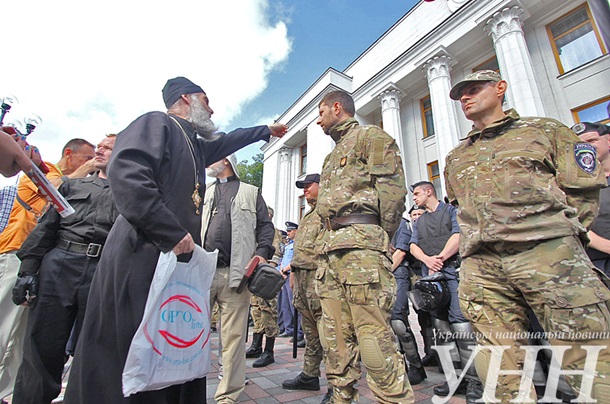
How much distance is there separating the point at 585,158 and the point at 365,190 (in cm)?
130

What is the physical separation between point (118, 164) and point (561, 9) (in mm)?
Result: 13785

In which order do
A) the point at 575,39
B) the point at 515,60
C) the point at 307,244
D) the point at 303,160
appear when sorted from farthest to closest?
the point at 303,160 < the point at 575,39 < the point at 515,60 < the point at 307,244

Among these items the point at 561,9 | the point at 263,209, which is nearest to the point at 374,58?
the point at 561,9

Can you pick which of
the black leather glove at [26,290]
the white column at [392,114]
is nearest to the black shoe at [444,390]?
the black leather glove at [26,290]

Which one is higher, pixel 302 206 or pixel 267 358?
pixel 302 206

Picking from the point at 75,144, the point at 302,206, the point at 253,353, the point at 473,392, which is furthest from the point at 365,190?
the point at 302,206

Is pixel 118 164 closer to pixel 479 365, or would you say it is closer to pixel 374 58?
pixel 479 365

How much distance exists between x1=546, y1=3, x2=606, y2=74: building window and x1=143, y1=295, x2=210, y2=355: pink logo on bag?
12.5 meters

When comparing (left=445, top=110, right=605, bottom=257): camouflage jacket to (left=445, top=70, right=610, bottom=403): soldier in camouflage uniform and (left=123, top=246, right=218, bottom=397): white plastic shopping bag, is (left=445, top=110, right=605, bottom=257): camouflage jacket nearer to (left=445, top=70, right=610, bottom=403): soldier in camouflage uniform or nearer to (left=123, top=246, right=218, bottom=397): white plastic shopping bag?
(left=445, top=70, right=610, bottom=403): soldier in camouflage uniform

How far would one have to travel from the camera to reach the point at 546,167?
1.79 m

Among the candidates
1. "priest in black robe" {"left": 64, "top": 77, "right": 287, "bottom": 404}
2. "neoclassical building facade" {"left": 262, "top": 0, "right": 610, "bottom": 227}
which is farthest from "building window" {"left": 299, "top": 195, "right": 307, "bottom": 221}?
"priest in black robe" {"left": 64, "top": 77, "right": 287, "bottom": 404}

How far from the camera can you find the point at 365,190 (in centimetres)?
224

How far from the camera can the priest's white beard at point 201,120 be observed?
6.61ft

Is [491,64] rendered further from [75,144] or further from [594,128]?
[75,144]
